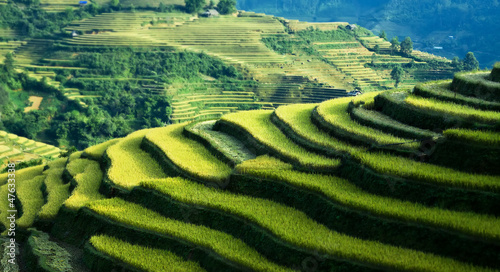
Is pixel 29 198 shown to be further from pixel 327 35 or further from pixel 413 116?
pixel 327 35

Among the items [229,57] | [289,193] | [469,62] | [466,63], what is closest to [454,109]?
[289,193]

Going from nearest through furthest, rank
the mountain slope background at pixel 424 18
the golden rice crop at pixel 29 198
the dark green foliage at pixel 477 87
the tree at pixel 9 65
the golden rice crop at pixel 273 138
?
1. the golden rice crop at pixel 273 138
2. the dark green foliage at pixel 477 87
3. the golden rice crop at pixel 29 198
4. the tree at pixel 9 65
5. the mountain slope background at pixel 424 18

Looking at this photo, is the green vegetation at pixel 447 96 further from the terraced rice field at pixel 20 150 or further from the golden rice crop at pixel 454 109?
the terraced rice field at pixel 20 150

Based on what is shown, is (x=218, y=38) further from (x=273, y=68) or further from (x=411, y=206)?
(x=411, y=206)

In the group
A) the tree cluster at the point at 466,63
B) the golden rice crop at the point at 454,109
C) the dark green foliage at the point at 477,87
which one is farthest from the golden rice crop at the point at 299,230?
the tree cluster at the point at 466,63

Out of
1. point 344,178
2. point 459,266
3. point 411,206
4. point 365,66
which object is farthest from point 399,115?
point 365,66

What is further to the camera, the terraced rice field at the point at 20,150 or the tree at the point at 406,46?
the tree at the point at 406,46
